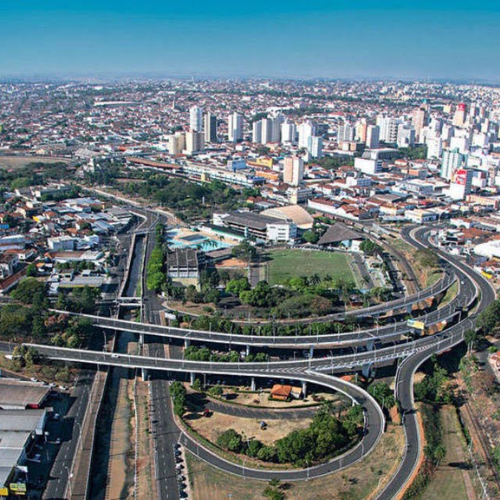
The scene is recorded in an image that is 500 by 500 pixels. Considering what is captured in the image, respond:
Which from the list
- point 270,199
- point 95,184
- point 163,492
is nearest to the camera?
point 163,492

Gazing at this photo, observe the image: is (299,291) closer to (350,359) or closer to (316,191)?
(350,359)

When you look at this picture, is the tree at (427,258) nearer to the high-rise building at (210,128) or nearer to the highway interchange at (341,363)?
the highway interchange at (341,363)

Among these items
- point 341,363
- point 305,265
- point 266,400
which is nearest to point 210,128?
point 305,265

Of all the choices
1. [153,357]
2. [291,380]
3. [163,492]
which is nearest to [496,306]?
[291,380]

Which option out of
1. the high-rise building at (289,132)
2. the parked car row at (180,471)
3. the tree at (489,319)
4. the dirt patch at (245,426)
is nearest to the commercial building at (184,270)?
the dirt patch at (245,426)

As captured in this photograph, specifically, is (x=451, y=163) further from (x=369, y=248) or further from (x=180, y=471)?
(x=180, y=471)
